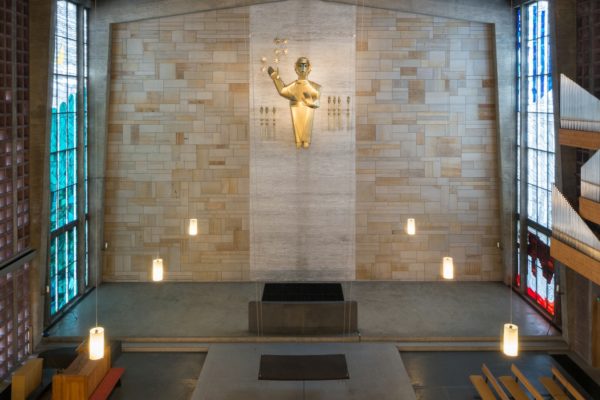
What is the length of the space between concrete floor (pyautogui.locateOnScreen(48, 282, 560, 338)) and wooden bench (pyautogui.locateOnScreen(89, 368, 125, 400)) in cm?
205

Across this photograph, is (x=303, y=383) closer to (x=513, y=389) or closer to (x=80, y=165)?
(x=513, y=389)

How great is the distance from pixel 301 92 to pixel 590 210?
8187 mm

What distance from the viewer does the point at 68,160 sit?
628 inches

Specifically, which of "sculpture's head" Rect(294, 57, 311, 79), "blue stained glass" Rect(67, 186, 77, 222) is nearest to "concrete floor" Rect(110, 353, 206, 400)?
"blue stained glass" Rect(67, 186, 77, 222)

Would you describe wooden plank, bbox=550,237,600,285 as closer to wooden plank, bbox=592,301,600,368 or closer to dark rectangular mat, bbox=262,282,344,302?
wooden plank, bbox=592,301,600,368

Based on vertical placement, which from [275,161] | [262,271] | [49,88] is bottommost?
[262,271]

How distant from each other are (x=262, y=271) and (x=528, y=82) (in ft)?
26.6

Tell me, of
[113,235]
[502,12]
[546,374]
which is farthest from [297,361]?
[502,12]

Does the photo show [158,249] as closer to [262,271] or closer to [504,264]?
[262,271]

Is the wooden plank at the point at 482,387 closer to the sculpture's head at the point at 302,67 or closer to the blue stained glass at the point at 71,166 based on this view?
the sculpture's head at the point at 302,67

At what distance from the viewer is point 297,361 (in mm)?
12414

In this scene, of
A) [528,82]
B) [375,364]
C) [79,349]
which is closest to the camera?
[79,349]

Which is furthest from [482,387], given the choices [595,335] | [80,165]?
[80,165]

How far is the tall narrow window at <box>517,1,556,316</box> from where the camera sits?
15.3m
